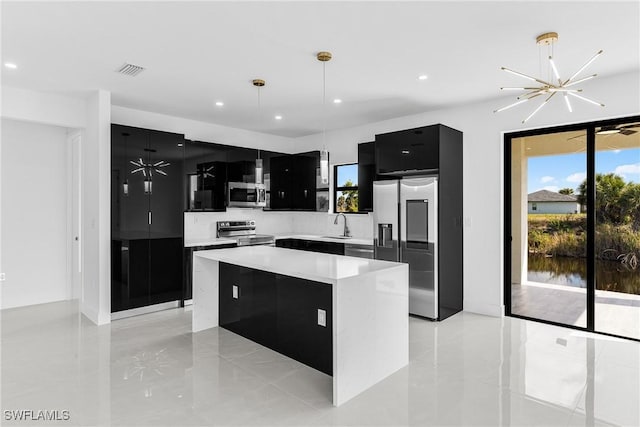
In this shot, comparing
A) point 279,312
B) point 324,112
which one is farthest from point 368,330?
point 324,112

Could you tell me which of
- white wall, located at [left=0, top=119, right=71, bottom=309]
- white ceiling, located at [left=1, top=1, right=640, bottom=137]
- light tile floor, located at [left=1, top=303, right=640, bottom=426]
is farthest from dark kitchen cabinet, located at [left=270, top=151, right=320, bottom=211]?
white wall, located at [left=0, top=119, right=71, bottom=309]

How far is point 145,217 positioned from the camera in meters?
4.77

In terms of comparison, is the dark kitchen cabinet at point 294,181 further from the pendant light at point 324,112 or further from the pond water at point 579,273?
the pond water at point 579,273

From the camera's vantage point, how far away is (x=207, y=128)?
20.0 ft

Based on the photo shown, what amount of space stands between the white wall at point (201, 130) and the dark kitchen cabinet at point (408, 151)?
2.57m

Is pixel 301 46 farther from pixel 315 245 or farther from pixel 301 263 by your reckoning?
pixel 315 245

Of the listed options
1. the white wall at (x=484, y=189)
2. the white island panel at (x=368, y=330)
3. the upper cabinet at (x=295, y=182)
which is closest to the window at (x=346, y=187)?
the upper cabinet at (x=295, y=182)

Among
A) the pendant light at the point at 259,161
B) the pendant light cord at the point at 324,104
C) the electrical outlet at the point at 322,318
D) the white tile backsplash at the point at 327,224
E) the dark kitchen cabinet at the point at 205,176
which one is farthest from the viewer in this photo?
the white tile backsplash at the point at 327,224

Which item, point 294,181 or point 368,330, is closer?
point 368,330

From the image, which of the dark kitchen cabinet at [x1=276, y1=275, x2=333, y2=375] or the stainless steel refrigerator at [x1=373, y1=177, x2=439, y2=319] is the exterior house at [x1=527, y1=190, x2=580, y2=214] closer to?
the stainless steel refrigerator at [x1=373, y1=177, x2=439, y2=319]

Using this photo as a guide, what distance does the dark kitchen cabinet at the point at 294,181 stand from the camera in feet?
21.8

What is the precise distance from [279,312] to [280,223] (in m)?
3.84

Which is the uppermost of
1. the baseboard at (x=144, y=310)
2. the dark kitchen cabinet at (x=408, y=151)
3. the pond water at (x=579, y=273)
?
the dark kitchen cabinet at (x=408, y=151)

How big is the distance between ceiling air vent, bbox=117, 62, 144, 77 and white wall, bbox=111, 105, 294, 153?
1395mm
